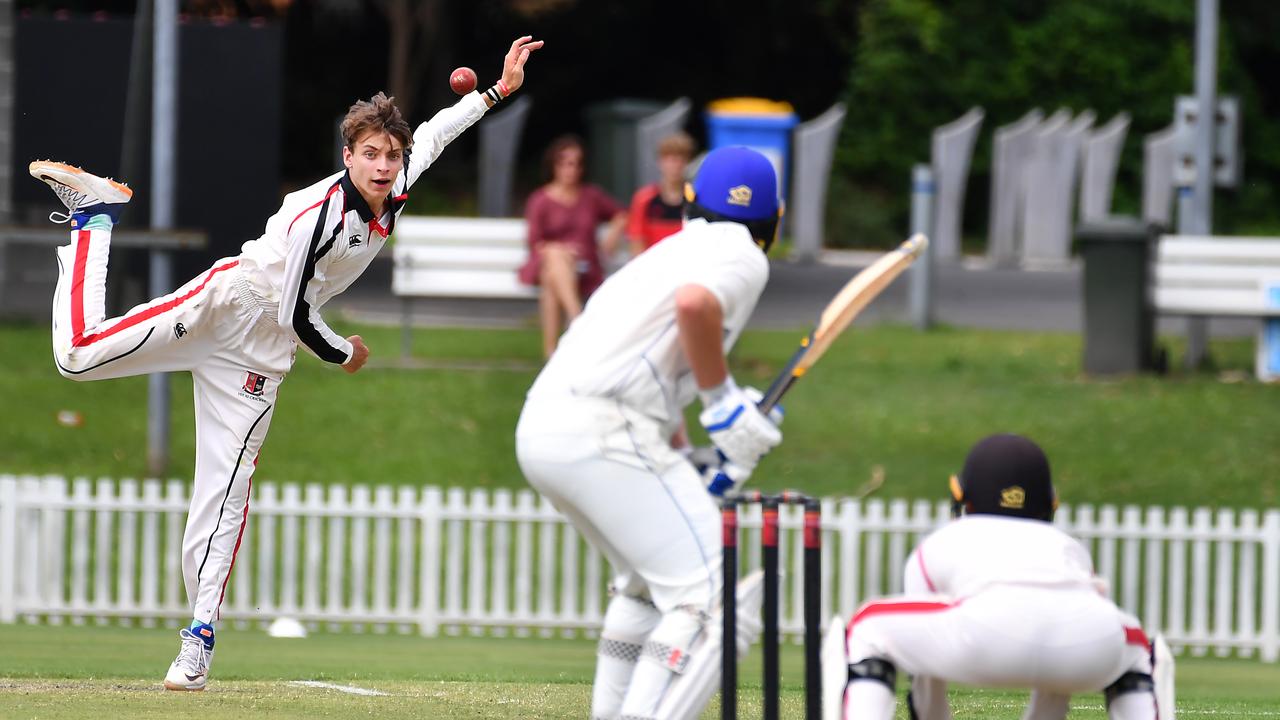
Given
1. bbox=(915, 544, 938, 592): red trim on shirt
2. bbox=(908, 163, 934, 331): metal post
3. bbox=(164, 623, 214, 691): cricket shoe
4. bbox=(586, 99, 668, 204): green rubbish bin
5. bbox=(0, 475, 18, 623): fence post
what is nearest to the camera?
bbox=(915, 544, 938, 592): red trim on shirt

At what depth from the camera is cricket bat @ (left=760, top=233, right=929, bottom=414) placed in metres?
6.13

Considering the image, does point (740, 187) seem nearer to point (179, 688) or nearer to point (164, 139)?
point (179, 688)

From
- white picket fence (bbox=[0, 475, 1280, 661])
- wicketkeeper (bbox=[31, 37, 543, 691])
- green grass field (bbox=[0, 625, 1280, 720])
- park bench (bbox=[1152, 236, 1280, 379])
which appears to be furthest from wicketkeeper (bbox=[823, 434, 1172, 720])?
park bench (bbox=[1152, 236, 1280, 379])

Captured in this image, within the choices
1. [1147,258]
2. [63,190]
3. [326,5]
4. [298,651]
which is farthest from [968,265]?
[63,190]

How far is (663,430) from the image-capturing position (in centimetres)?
592

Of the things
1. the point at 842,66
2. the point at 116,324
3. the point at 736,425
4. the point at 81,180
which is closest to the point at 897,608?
the point at 736,425

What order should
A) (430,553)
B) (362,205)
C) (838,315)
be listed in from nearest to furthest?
(838,315) < (362,205) < (430,553)

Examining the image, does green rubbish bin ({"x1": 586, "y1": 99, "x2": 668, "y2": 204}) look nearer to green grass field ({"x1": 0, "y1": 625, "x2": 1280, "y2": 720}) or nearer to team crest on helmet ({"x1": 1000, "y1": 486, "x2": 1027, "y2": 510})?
green grass field ({"x1": 0, "y1": 625, "x2": 1280, "y2": 720})

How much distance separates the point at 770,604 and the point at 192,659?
2332mm

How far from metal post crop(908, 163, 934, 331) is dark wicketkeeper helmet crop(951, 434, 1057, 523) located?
41.7 feet

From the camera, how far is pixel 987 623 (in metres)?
4.98

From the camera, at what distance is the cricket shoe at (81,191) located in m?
6.91

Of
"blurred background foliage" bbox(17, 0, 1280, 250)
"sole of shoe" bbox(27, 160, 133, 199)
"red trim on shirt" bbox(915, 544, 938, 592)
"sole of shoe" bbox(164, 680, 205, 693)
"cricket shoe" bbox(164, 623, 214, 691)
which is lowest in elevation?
"sole of shoe" bbox(164, 680, 205, 693)

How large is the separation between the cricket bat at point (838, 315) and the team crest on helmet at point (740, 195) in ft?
1.66
